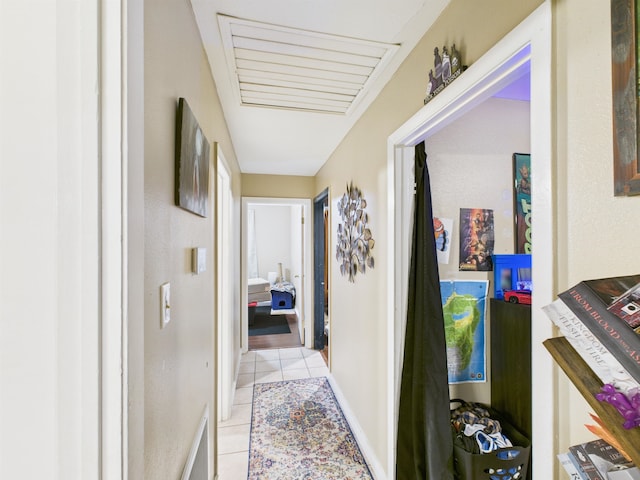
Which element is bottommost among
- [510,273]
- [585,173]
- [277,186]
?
[510,273]

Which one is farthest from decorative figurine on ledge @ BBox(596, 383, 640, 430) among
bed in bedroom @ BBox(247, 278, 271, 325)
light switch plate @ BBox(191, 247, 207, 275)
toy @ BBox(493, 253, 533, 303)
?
bed in bedroom @ BBox(247, 278, 271, 325)

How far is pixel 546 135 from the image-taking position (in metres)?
0.70

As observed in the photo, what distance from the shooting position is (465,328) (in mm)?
1785

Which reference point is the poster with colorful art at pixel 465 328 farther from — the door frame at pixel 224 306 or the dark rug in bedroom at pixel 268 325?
the dark rug in bedroom at pixel 268 325

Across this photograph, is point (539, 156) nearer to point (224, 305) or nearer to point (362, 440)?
point (362, 440)

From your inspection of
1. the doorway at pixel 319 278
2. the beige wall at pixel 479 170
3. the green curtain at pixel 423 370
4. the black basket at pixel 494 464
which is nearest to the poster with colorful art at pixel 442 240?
the beige wall at pixel 479 170

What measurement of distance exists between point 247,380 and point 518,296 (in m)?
2.71

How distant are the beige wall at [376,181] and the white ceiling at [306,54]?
0.29 ft
